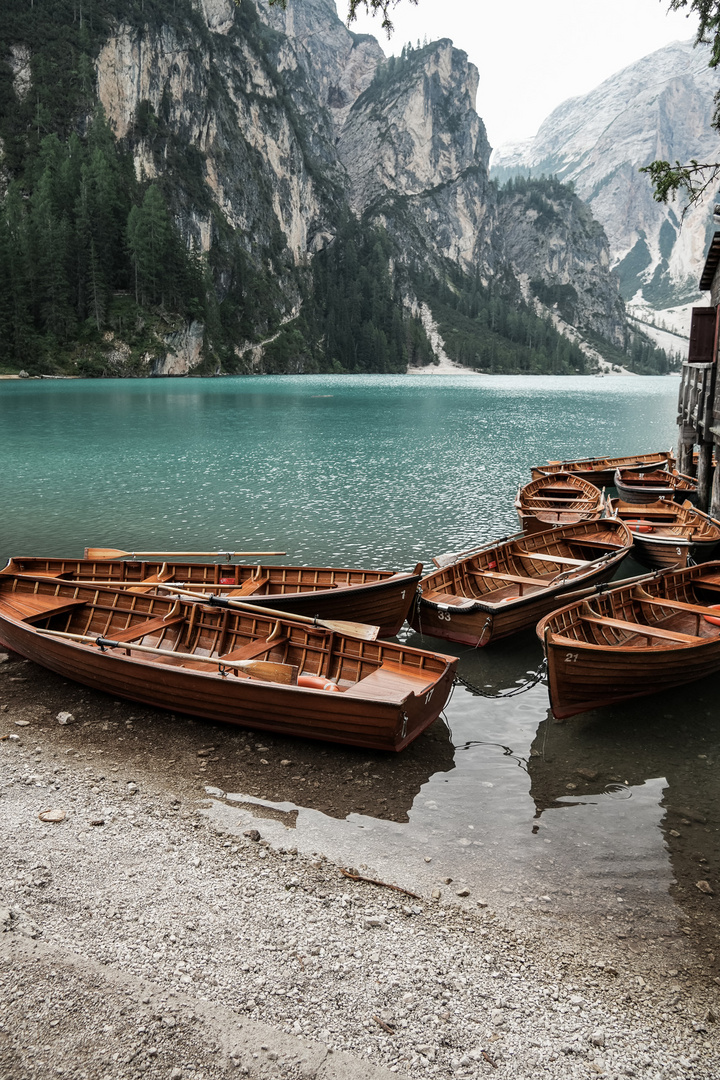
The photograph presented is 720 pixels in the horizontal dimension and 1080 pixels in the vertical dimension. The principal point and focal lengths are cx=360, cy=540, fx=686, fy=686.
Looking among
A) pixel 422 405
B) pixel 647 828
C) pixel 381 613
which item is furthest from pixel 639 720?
pixel 422 405

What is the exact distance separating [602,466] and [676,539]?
759 inches

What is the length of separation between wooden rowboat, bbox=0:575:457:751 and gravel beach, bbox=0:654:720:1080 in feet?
4.27

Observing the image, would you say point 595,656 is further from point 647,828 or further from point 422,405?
point 422,405

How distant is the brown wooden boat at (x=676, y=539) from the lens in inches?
810

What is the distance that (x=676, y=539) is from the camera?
2056cm

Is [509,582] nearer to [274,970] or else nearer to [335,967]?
[335,967]

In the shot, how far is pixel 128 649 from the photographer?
11.9 meters

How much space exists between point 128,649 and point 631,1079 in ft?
30.4

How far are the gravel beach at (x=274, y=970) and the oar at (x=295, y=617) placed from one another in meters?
3.21

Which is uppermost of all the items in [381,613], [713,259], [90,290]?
[90,290]

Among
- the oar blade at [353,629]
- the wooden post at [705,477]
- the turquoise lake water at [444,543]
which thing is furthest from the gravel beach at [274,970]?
the wooden post at [705,477]

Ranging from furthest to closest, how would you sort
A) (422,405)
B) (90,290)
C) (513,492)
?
1. (90,290)
2. (422,405)
3. (513,492)

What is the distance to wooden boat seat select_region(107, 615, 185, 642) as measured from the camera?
40.8 feet

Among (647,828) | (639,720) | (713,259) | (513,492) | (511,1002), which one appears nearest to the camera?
(511,1002)
